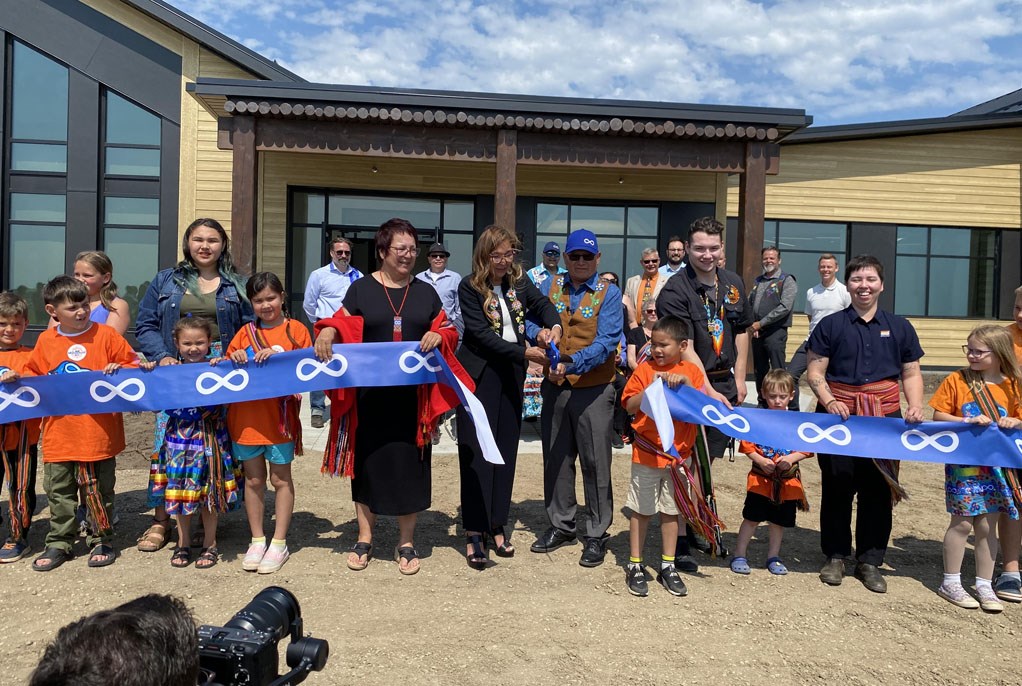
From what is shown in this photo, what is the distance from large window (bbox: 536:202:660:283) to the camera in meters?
13.4

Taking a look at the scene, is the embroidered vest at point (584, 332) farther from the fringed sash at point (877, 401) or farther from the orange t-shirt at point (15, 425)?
the orange t-shirt at point (15, 425)

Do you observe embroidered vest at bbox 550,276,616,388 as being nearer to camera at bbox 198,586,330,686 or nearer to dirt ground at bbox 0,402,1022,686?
dirt ground at bbox 0,402,1022,686

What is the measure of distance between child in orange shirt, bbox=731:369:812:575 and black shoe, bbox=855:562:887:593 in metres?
0.41

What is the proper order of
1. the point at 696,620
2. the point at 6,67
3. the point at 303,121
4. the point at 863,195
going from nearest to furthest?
the point at 696,620 → the point at 303,121 → the point at 6,67 → the point at 863,195

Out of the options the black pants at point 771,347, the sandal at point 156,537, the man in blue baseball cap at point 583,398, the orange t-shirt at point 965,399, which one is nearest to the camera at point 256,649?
the man in blue baseball cap at point 583,398

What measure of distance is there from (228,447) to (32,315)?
11620 mm

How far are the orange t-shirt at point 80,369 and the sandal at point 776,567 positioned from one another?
157 inches

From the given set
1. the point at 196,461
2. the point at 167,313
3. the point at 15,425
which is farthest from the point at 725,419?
the point at 15,425

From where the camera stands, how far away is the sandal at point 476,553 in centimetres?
430

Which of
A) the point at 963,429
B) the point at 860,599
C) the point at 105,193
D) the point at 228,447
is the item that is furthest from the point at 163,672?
the point at 105,193

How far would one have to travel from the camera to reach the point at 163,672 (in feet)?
3.74

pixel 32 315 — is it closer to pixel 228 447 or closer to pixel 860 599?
pixel 228 447

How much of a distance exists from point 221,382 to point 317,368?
1.81 feet

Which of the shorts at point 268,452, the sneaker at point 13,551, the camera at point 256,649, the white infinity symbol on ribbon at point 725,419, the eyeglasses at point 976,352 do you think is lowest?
the sneaker at point 13,551
